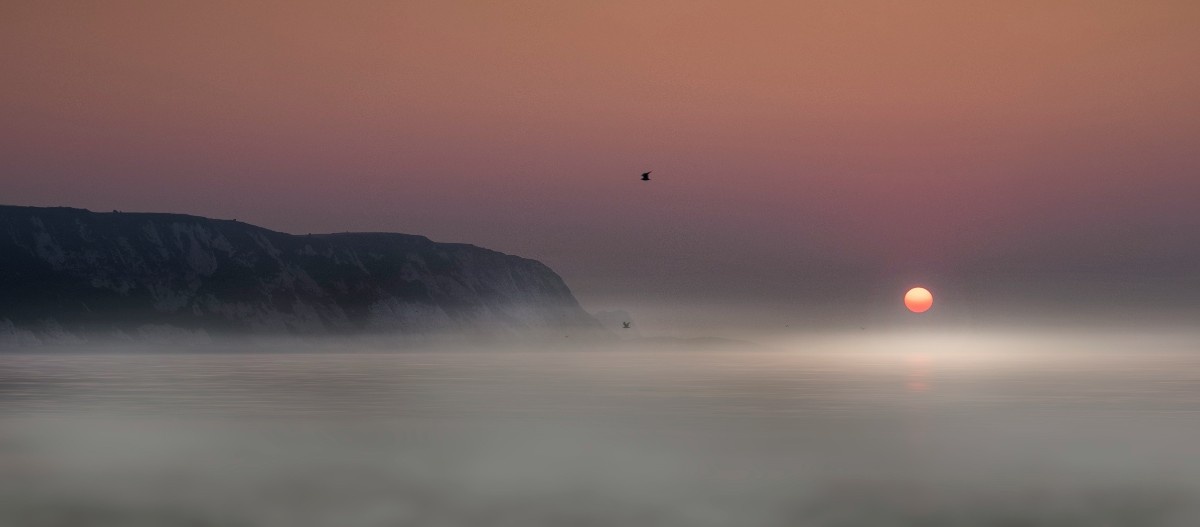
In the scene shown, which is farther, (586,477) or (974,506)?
(586,477)

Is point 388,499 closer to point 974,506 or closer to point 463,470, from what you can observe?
point 463,470

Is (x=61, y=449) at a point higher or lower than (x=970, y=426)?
lower

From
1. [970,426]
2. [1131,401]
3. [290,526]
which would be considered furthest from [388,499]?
[1131,401]

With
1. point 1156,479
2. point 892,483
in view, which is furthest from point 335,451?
point 1156,479

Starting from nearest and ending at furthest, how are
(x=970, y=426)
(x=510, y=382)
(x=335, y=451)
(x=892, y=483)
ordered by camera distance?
(x=892, y=483)
(x=335, y=451)
(x=970, y=426)
(x=510, y=382)

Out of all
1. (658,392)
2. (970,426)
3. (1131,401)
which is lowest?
(970,426)

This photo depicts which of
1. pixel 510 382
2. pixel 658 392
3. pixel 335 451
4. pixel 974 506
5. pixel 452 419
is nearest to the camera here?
pixel 974 506

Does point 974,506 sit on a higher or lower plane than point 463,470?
lower

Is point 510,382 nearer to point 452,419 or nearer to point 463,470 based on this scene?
point 452,419

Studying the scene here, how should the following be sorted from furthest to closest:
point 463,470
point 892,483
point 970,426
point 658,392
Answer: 1. point 658,392
2. point 970,426
3. point 463,470
4. point 892,483
